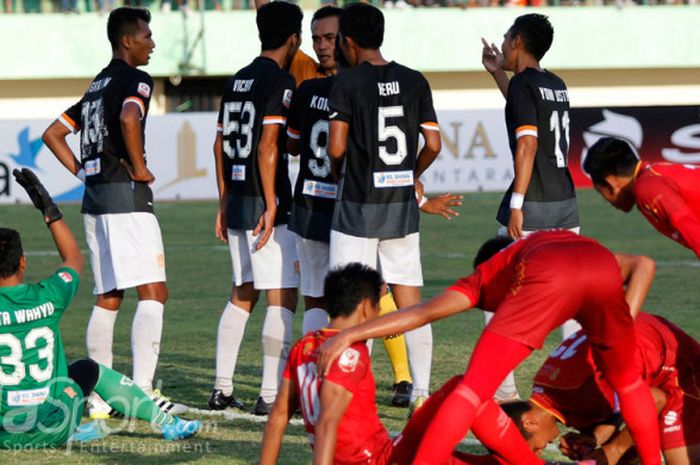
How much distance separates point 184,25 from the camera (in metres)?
35.3

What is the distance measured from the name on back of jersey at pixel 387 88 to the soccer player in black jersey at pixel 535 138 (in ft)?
2.71

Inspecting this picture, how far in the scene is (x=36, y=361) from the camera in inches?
248

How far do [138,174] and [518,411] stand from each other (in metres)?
2.95

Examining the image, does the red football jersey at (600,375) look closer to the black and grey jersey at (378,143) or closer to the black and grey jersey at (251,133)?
the black and grey jersey at (378,143)

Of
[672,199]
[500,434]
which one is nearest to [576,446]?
[500,434]

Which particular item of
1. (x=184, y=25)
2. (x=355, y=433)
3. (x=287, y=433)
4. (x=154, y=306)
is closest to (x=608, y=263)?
(x=355, y=433)

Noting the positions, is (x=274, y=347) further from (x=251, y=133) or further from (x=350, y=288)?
(x=350, y=288)

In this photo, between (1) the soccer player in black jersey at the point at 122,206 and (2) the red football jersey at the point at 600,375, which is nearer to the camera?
(2) the red football jersey at the point at 600,375

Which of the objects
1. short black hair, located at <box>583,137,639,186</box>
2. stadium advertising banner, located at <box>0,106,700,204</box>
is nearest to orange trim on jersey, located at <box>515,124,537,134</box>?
short black hair, located at <box>583,137,639,186</box>

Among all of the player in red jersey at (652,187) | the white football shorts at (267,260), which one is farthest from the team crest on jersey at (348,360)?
the white football shorts at (267,260)

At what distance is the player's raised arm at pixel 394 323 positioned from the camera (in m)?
5.11

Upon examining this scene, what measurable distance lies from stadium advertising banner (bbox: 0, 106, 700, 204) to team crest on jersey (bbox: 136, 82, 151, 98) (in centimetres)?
1646

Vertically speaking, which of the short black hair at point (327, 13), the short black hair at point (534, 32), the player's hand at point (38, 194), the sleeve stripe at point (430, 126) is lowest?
the player's hand at point (38, 194)

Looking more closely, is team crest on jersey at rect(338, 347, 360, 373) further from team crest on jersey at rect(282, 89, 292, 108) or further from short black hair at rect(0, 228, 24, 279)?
team crest on jersey at rect(282, 89, 292, 108)
